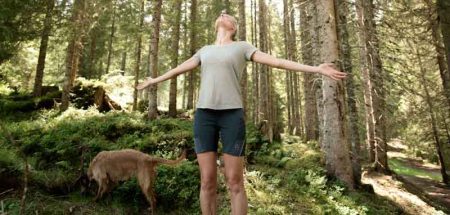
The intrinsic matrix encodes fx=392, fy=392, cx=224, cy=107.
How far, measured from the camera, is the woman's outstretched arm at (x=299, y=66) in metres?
3.80

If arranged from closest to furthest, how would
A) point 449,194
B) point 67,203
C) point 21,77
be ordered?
1. point 67,203
2. point 449,194
3. point 21,77

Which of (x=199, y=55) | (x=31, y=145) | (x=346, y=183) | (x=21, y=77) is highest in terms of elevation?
(x=21, y=77)

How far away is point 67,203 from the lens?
698cm

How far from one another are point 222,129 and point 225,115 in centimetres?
15

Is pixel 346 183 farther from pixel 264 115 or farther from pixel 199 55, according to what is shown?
pixel 264 115

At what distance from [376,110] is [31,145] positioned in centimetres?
1259

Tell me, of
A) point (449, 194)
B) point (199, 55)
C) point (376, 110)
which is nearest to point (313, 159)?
point (376, 110)

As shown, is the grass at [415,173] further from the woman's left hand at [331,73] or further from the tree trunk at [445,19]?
the woman's left hand at [331,73]

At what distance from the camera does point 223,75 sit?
4125 mm

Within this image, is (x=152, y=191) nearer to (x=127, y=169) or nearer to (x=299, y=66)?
(x=127, y=169)

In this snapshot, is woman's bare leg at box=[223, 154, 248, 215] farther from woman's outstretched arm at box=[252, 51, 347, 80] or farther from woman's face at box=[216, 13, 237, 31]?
woman's face at box=[216, 13, 237, 31]

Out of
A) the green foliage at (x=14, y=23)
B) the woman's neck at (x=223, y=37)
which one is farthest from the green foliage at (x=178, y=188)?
the green foliage at (x=14, y=23)

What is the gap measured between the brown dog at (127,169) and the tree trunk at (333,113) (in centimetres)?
414

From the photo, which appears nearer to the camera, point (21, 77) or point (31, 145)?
point (31, 145)
